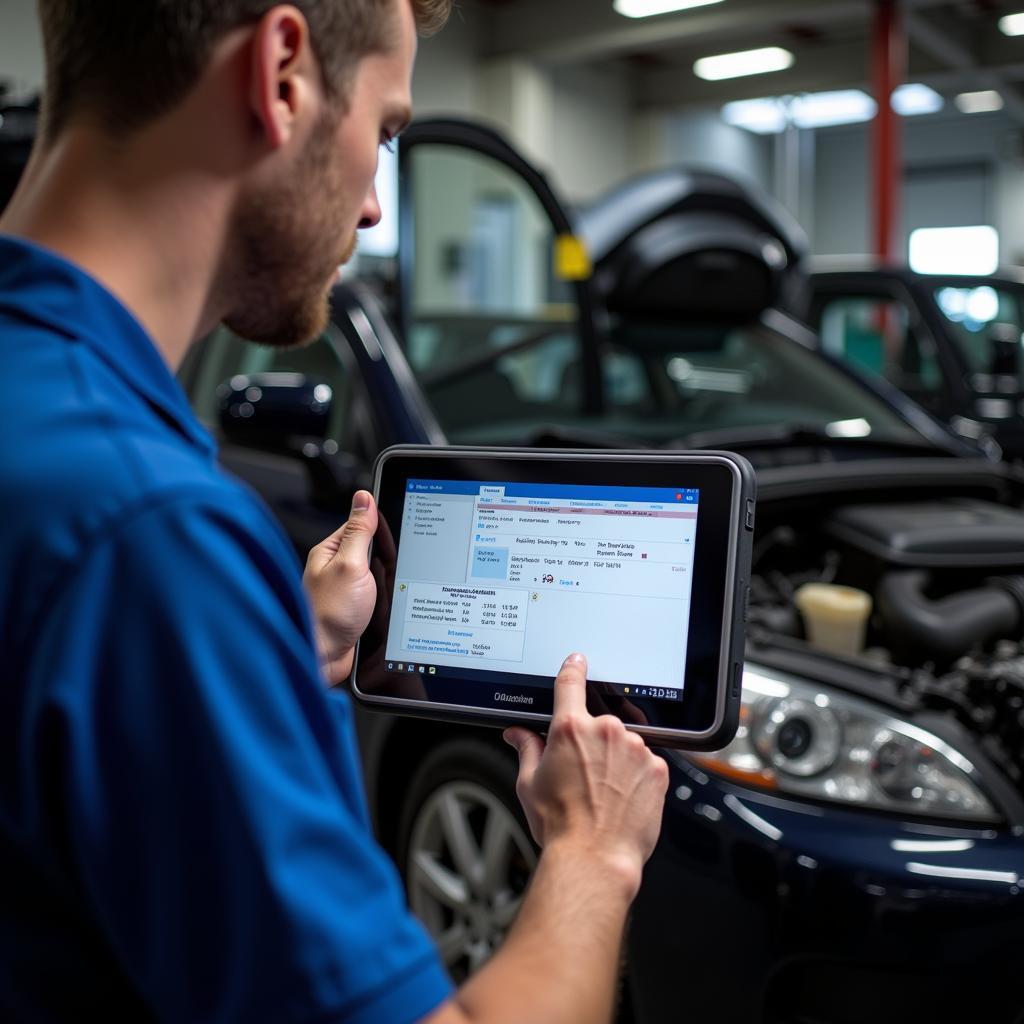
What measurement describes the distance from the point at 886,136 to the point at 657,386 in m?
7.77

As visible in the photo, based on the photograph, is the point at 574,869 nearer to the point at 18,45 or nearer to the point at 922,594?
the point at 922,594

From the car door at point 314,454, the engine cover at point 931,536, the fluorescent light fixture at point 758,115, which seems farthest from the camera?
the fluorescent light fixture at point 758,115

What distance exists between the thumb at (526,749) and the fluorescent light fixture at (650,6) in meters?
10.7

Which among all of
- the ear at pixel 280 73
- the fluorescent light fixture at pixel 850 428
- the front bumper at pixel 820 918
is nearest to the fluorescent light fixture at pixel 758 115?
the fluorescent light fixture at pixel 850 428

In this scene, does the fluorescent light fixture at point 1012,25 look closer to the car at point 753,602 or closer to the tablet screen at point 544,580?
the car at point 753,602

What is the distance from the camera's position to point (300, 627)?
697 millimetres

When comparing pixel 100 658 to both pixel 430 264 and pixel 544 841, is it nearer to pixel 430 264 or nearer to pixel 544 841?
pixel 544 841

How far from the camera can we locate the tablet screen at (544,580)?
1.12m

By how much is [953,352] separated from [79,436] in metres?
4.32

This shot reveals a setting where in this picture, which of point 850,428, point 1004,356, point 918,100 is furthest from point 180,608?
point 918,100

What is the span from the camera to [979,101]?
16078 millimetres

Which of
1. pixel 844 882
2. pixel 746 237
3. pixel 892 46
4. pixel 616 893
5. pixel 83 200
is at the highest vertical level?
pixel 892 46

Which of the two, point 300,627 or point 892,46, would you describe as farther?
point 892,46

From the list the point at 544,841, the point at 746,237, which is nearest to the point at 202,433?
the point at 544,841
